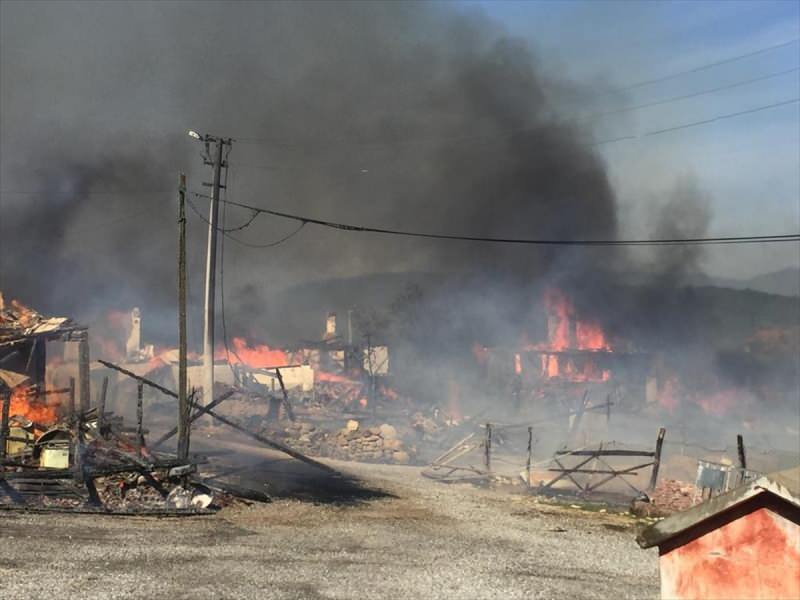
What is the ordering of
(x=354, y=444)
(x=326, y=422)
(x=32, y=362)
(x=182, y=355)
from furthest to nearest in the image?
(x=326, y=422)
(x=354, y=444)
(x=32, y=362)
(x=182, y=355)

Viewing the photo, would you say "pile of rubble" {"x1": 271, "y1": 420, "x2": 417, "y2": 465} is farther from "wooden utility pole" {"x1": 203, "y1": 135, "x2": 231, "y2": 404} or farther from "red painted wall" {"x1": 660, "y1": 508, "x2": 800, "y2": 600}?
"red painted wall" {"x1": 660, "y1": 508, "x2": 800, "y2": 600}

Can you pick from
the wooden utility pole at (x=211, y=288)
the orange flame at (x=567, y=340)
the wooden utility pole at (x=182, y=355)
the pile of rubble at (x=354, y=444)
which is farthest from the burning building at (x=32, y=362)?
the orange flame at (x=567, y=340)

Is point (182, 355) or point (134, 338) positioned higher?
point (134, 338)

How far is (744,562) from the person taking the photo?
5492 millimetres

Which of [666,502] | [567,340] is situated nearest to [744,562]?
[666,502]

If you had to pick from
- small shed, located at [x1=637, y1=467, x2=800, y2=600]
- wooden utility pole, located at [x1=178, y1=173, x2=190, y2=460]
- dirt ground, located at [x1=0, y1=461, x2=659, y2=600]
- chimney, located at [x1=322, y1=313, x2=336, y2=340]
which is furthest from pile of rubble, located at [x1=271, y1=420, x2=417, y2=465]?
chimney, located at [x1=322, y1=313, x2=336, y2=340]

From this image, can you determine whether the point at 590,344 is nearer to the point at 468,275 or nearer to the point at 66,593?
the point at 468,275

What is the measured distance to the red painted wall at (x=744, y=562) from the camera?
541cm

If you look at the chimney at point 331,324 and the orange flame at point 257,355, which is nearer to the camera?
the orange flame at point 257,355

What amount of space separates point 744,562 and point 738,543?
14 centimetres

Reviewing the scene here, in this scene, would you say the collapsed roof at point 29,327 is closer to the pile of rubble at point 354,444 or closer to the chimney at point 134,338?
the pile of rubble at point 354,444

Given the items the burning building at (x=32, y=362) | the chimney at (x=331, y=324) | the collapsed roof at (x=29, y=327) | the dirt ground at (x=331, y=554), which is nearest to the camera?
the dirt ground at (x=331, y=554)

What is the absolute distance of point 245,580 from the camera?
1034cm

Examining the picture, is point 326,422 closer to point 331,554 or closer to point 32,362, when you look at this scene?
point 32,362
